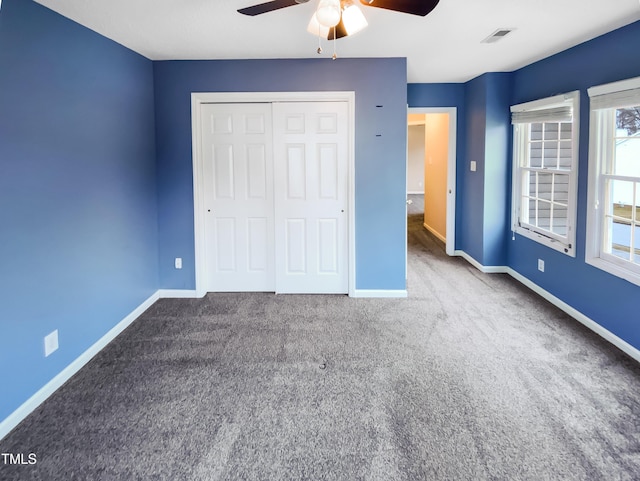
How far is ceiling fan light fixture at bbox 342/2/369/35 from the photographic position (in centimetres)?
240

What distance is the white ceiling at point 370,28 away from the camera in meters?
2.90

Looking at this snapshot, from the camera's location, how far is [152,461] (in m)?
2.17

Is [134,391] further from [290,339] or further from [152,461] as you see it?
[290,339]

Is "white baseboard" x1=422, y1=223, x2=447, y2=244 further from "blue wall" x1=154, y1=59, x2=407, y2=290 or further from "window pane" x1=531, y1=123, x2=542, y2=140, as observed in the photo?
"blue wall" x1=154, y1=59, x2=407, y2=290

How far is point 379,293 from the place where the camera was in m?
4.68

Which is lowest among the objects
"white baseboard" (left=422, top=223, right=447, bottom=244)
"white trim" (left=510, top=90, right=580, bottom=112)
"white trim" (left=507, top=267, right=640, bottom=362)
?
"white trim" (left=507, top=267, right=640, bottom=362)

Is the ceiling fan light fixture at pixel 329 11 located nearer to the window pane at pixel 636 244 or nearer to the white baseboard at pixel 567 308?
the window pane at pixel 636 244

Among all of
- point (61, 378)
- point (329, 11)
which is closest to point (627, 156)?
point (329, 11)

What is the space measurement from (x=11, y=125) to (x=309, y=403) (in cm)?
224

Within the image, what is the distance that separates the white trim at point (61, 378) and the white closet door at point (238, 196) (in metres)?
1.02

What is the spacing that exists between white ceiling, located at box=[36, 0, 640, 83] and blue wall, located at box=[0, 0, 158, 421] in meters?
0.29

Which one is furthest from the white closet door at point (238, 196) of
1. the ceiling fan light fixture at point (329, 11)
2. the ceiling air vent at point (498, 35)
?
the ceiling fan light fixture at point (329, 11)

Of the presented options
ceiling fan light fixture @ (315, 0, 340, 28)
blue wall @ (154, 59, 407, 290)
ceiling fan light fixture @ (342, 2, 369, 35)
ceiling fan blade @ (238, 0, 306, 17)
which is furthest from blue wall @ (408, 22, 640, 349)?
ceiling fan blade @ (238, 0, 306, 17)

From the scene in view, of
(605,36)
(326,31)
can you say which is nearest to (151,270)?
(326,31)
